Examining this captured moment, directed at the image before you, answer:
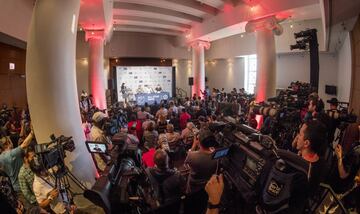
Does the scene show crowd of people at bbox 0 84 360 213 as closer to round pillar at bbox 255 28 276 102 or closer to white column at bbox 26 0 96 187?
white column at bbox 26 0 96 187

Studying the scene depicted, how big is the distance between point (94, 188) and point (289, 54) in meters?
13.3

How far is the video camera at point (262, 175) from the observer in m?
1.20

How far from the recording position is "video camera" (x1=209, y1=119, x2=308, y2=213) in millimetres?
1196

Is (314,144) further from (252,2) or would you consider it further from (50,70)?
(252,2)

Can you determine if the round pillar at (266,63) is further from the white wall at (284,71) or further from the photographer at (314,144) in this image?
the photographer at (314,144)

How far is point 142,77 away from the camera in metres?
16.9

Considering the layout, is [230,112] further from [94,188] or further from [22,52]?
[22,52]

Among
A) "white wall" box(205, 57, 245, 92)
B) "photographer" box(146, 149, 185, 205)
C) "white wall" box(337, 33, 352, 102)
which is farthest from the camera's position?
"white wall" box(205, 57, 245, 92)

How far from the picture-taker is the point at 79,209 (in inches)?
134

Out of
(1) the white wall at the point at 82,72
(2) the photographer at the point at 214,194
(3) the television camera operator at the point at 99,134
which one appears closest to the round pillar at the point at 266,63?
(3) the television camera operator at the point at 99,134

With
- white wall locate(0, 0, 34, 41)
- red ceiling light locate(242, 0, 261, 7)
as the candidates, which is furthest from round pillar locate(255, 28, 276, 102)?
white wall locate(0, 0, 34, 41)

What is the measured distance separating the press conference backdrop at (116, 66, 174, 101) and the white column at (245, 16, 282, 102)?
31.8 feet

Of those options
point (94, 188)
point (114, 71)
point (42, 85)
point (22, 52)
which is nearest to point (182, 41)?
point (114, 71)

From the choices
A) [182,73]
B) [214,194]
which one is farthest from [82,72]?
[214,194]
